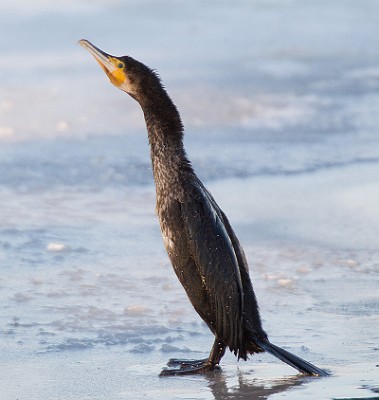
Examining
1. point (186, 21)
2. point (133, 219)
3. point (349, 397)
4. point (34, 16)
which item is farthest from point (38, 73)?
point (349, 397)

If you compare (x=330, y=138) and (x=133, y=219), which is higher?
(x=330, y=138)

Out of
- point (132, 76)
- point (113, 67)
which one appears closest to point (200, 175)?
point (113, 67)

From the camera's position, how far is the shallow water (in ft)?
17.0

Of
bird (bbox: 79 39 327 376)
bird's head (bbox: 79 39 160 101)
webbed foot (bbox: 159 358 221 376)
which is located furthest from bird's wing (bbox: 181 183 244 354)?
bird's head (bbox: 79 39 160 101)

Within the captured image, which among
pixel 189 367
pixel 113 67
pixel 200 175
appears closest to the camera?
pixel 189 367

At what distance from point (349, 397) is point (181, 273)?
Answer: 1.04 meters

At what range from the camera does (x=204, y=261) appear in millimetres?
5109

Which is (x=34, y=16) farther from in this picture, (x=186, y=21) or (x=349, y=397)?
(x=349, y=397)

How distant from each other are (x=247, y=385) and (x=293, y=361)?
263 mm

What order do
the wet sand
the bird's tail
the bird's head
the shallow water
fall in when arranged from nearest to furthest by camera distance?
the wet sand < the bird's tail < the shallow water < the bird's head

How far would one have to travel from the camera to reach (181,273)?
5203mm

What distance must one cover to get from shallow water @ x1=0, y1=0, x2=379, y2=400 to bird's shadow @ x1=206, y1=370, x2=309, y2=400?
0.01 m

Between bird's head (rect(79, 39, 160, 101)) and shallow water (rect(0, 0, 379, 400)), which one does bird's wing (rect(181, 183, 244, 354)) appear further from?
bird's head (rect(79, 39, 160, 101))

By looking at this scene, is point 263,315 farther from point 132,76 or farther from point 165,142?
point 132,76
